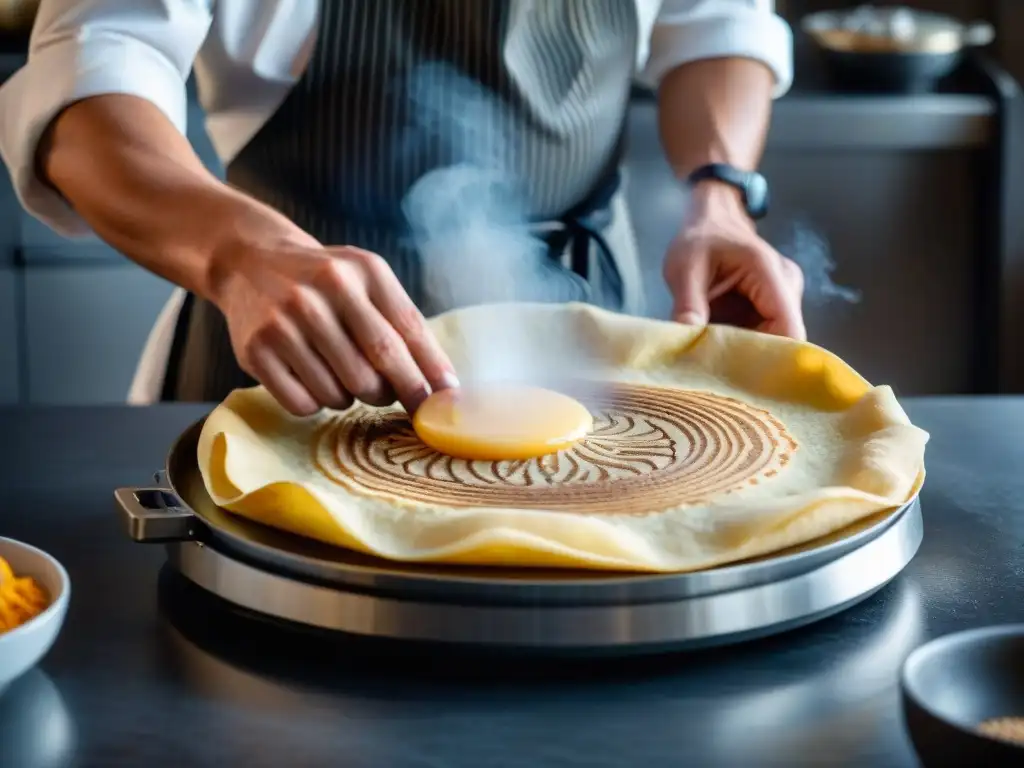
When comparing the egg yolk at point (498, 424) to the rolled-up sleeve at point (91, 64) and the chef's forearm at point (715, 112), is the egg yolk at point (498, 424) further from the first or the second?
the chef's forearm at point (715, 112)

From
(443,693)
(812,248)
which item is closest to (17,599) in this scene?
(443,693)

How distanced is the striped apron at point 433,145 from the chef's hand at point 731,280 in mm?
182

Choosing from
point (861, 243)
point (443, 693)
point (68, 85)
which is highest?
point (68, 85)

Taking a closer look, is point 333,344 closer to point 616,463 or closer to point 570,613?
point 616,463

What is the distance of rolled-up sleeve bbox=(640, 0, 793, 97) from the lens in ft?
5.31

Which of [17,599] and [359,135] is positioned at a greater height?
[359,135]

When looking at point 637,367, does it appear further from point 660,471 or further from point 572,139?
point 572,139

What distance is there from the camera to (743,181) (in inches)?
57.9

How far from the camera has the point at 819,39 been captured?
2.71 meters

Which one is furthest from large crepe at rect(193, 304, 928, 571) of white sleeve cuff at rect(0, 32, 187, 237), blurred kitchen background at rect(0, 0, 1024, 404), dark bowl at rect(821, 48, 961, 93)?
dark bowl at rect(821, 48, 961, 93)

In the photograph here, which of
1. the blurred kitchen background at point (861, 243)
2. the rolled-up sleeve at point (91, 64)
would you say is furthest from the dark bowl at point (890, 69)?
the rolled-up sleeve at point (91, 64)

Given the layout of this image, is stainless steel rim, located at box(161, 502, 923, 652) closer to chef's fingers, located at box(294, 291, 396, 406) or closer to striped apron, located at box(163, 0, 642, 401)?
chef's fingers, located at box(294, 291, 396, 406)

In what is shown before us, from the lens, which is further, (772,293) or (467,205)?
(467,205)

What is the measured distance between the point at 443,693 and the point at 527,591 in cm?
7
